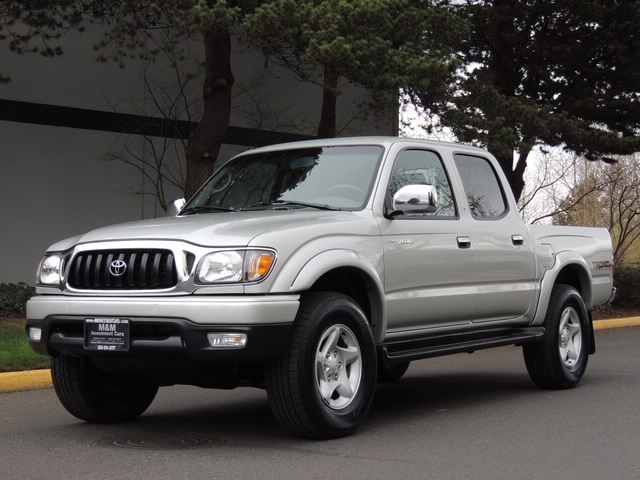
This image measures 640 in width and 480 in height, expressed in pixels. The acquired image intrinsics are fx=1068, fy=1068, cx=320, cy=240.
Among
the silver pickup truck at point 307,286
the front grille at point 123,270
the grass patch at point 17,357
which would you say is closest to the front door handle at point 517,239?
the silver pickup truck at point 307,286

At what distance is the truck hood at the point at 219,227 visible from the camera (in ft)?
20.8

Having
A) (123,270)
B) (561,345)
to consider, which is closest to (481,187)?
(561,345)

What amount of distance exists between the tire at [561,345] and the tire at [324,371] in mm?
2616

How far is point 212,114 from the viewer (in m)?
15.5

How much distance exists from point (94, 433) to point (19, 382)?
9.03 ft

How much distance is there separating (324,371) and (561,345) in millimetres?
3424

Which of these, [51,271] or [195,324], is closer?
[195,324]

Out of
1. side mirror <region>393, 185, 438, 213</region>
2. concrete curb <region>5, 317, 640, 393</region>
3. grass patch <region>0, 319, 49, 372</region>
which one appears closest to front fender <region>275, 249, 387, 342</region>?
side mirror <region>393, 185, 438, 213</region>

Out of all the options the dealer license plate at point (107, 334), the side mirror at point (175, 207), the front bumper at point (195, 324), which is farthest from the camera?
the side mirror at point (175, 207)

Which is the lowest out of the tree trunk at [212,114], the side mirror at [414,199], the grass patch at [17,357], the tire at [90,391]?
the grass patch at [17,357]

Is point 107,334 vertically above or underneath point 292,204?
underneath

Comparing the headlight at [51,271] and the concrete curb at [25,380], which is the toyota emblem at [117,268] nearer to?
the headlight at [51,271]

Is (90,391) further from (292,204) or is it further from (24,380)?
(24,380)

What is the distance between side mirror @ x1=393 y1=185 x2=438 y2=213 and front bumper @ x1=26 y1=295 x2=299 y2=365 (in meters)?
1.24
